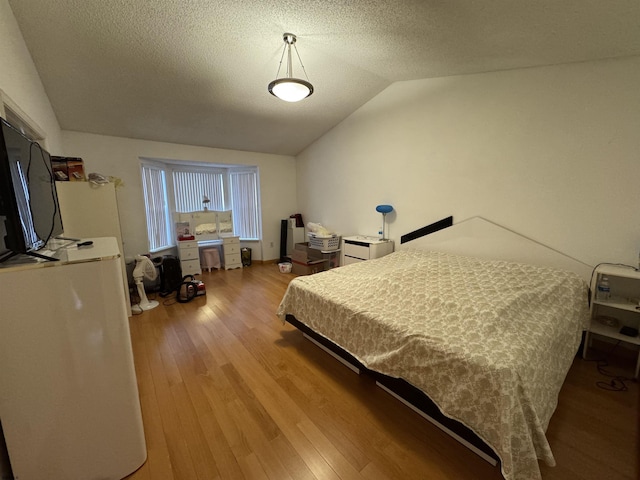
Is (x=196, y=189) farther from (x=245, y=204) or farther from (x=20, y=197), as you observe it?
(x=20, y=197)

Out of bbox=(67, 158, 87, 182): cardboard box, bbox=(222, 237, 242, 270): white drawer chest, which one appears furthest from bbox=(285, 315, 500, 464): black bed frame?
bbox=(222, 237, 242, 270): white drawer chest

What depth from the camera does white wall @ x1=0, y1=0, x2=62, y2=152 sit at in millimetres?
1606

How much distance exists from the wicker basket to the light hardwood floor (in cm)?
207

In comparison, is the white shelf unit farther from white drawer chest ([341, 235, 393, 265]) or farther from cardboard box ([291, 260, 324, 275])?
cardboard box ([291, 260, 324, 275])

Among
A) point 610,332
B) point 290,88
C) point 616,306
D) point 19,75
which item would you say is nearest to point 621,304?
point 616,306

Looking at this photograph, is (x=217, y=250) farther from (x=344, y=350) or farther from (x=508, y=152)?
(x=508, y=152)

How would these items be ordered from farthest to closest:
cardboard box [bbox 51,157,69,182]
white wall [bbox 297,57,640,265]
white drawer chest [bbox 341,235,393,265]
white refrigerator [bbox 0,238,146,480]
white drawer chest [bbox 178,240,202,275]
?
white drawer chest [bbox 178,240,202,275] < white drawer chest [bbox 341,235,393,265] < cardboard box [bbox 51,157,69,182] < white wall [bbox 297,57,640,265] < white refrigerator [bbox 0,238,146,480]

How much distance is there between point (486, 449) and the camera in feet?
3.98

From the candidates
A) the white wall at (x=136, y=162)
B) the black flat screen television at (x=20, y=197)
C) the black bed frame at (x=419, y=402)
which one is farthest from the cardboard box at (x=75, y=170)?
the black bed frame at (x=419, y=402)

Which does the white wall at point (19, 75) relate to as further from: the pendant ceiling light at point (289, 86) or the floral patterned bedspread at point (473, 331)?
the floral patterned bedspread at point (473, 331)

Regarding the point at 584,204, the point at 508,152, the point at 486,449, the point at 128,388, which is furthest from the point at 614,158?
the point at 128,388

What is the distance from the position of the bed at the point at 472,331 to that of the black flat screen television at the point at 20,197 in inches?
65.0

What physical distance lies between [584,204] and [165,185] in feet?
18.9

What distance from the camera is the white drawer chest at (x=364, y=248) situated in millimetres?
3477
